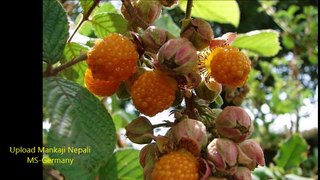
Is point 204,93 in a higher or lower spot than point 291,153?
higher

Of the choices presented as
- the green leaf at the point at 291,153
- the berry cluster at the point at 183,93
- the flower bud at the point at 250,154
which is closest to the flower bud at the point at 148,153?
the berry cluster at the point at 183,93

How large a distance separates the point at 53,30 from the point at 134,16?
0.13 meters

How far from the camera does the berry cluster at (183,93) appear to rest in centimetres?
63

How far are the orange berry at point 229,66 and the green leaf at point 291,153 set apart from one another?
3.23ft

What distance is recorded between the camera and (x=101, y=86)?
0.70 metres

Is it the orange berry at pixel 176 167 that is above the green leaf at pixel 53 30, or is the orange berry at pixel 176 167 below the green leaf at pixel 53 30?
below

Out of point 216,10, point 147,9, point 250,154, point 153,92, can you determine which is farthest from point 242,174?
point 216,10

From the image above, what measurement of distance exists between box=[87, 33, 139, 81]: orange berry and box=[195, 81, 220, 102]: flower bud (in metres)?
0.09

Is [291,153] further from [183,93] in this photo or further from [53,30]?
[53,30]

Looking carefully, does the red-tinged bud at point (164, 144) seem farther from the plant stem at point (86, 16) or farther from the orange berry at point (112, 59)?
the plant stem at point (86, 16)

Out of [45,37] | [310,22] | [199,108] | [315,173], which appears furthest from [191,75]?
[310,22]

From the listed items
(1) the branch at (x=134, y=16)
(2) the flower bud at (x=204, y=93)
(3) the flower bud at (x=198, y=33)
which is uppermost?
(3) the flower bud at (x=198, y=33)

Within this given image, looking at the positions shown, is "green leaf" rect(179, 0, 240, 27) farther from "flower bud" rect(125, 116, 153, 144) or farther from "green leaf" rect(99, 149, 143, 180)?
"flower bud" rect(125, 116, 153, 144)

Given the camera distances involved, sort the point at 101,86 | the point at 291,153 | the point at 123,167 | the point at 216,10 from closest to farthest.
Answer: the point at 101,86, the point at 123,167, the point at 216,10, the point at 291,153
